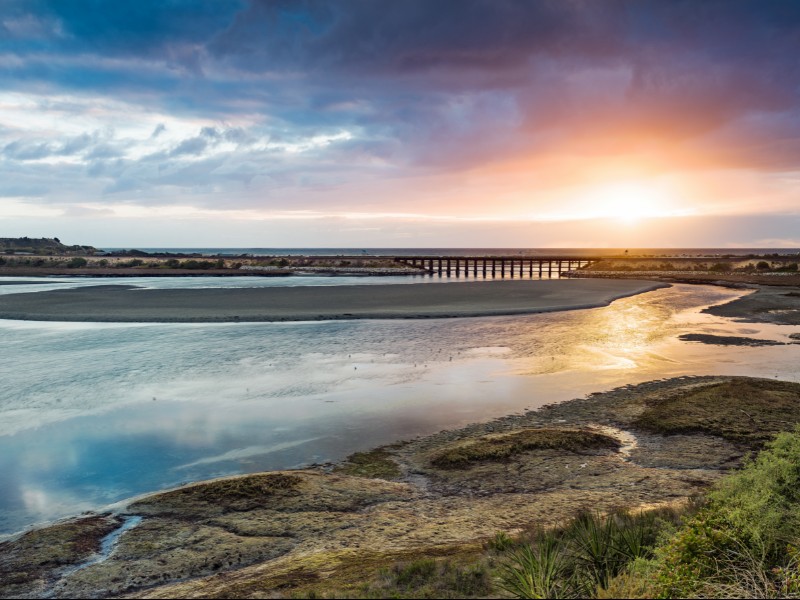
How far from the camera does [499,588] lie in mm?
5316

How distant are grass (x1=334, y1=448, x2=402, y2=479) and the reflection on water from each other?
0.42m

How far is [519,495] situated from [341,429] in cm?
501

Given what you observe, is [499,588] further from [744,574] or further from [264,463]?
[264,463]

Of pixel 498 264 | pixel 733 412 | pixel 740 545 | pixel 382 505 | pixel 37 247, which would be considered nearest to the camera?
pixel 740 545

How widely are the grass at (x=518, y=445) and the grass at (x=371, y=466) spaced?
0.76 meters

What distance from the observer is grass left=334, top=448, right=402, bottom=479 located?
1002cm

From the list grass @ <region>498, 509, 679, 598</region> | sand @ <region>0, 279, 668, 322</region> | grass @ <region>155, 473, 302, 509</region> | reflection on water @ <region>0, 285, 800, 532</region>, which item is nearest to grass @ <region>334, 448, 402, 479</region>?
reflection on water @ <region>0, 285, 800, 532</region>

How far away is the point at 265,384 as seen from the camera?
17.1 meters

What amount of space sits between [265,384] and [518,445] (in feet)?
27.8

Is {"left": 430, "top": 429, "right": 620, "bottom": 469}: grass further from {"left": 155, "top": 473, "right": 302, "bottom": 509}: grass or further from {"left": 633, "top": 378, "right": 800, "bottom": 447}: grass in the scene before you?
{"left": 155, "top": 473, "right": 302, "bottom": 509}: grass

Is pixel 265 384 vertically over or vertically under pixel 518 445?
under

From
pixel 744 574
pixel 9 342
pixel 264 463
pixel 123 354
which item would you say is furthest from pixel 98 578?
pixel 9 342

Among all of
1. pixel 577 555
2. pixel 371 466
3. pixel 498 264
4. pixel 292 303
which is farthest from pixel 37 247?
pixel 577 555

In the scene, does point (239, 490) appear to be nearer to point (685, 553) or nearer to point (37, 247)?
point (685, 553)
